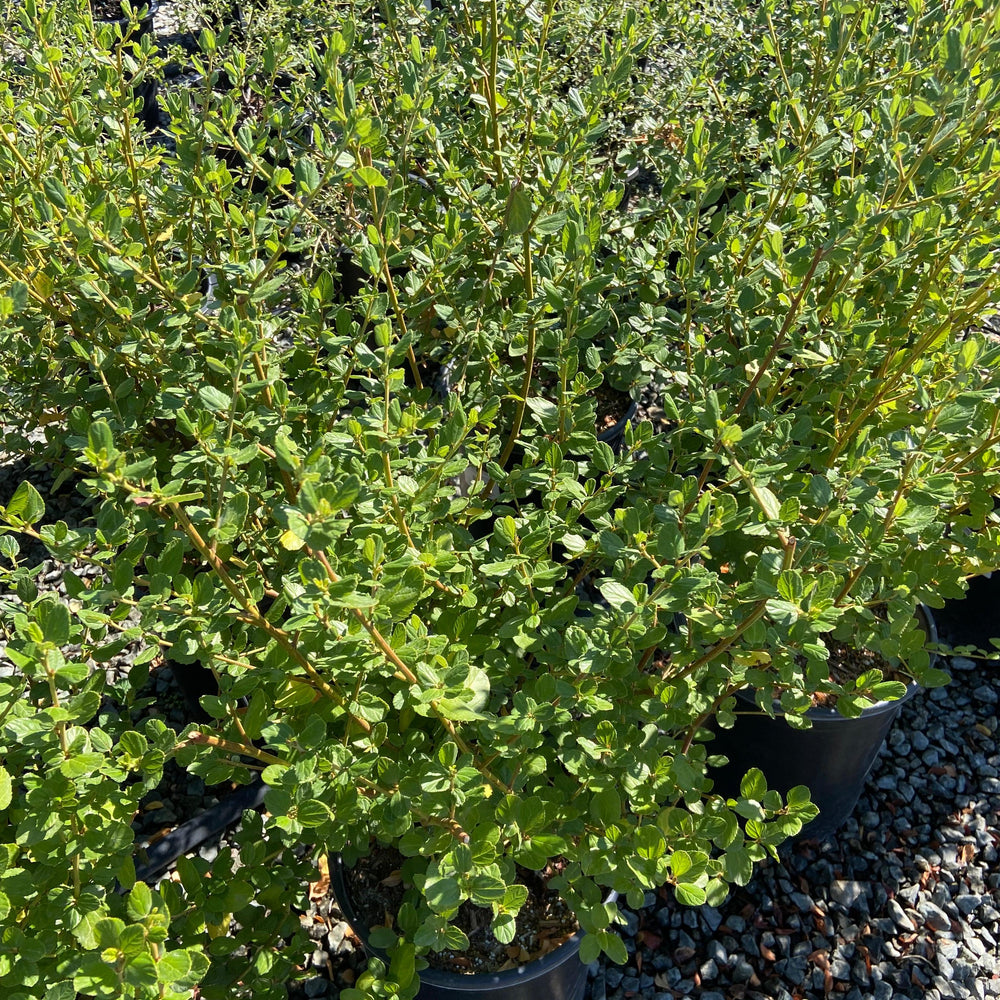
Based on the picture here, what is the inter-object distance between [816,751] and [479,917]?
3.15ft

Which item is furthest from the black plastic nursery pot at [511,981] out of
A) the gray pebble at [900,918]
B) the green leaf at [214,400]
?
the green leaf at [214,400]

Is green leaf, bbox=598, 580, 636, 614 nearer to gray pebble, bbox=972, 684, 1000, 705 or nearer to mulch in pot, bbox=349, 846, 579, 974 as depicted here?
mulch in pot, bbox=349, 846, 579, 974

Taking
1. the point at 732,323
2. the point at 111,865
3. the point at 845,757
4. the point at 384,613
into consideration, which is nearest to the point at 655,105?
the point at 732,323

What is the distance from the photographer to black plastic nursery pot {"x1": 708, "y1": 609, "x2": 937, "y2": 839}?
2.07 m

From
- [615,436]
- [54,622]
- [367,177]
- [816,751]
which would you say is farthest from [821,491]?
[615,436]

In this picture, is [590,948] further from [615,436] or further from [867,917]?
[615,436]

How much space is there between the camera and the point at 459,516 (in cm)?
183

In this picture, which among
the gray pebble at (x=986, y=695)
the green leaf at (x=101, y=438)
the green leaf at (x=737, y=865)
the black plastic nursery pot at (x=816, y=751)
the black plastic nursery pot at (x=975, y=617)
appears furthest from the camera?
the black plastic nursery pot at (x=975, y=617)

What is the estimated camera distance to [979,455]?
1562 mm

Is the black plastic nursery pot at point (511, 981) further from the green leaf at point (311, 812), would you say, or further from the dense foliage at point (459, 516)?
the green leaf at point (311, 812)

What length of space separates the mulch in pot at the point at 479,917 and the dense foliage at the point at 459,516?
27cm

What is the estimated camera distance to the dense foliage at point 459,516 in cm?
126

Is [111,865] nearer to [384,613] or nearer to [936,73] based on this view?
[384,613]

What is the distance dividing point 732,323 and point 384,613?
1238 millimetres
